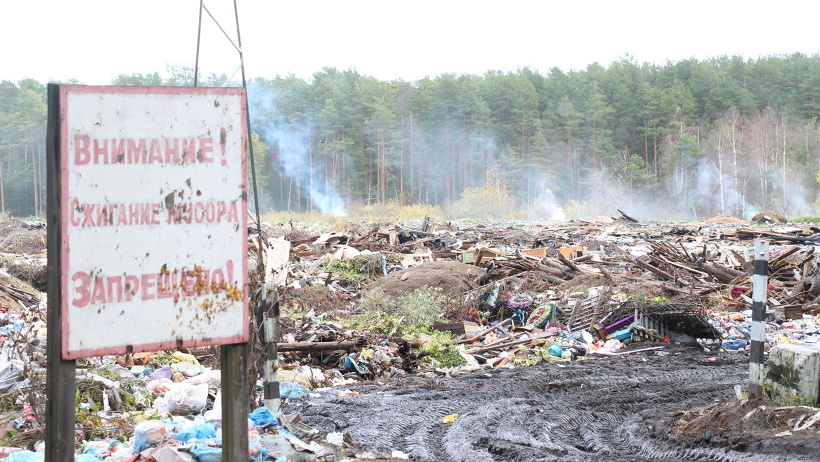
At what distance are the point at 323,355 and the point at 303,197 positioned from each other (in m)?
67.7

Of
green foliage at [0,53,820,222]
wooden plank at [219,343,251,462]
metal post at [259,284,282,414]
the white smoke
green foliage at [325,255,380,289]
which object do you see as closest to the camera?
wooden plank at [219,343,251,462]

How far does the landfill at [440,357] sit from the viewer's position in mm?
4926

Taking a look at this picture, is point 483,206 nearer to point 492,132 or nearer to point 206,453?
point 492,132

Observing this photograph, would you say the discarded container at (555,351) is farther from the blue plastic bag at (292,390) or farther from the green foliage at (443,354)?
the blue plastic bag at (292,390)

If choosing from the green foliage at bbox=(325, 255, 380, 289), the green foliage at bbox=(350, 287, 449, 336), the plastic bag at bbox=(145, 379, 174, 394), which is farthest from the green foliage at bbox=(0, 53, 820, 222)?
the plastic bag at bbox=(145, 379, 174, 394)

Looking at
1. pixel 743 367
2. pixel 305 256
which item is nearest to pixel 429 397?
pixel 743 367

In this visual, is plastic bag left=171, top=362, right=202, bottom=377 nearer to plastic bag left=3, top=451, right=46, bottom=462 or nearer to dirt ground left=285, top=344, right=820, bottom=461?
dirt ground left=285, top=344, right=820, bottom=461

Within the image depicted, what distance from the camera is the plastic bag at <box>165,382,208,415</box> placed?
564 cm

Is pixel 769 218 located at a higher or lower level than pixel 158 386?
higher

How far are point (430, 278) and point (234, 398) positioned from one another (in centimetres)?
1287

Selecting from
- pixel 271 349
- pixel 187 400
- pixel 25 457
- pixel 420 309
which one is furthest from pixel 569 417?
pixel 420 309

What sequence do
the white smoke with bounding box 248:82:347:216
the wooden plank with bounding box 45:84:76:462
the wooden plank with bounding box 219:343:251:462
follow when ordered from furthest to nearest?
1. the white smoke with bounding box 248:82:347:216
2. the wooden plank with bounding box 219:343:251:462
3. the wooden plank with bounding box 45:84:76:462

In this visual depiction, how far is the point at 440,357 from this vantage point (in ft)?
31.6

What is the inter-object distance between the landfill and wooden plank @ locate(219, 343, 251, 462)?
81 centimetres
